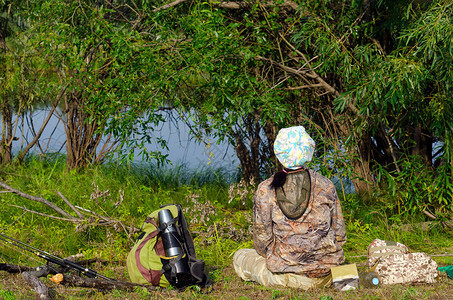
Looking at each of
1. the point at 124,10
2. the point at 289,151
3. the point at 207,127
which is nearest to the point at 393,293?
the point at 289,151

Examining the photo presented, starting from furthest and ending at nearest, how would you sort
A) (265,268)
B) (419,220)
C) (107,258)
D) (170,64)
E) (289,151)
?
(419,220)
(170,64)
(107,258)
(265,268)
(289,151)

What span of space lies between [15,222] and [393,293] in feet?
15.0

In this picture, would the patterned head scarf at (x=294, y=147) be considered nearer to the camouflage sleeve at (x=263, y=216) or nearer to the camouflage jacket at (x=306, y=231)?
the camouflage jacket at (x=306, y=231)

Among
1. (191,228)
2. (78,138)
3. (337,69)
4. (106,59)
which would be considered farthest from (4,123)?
(337,69)

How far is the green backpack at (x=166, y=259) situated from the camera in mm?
4168

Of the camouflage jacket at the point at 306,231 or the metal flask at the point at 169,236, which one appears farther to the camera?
the metal flask at the point at 169,236

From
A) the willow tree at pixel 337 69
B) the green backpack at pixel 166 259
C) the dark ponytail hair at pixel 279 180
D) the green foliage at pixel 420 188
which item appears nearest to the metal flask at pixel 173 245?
the green backpack at pixel 166 259

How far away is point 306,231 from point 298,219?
11 centimetres

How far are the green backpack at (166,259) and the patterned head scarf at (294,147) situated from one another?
3.35ft

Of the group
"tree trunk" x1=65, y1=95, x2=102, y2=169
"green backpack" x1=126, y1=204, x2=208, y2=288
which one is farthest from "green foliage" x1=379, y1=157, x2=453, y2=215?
"tree trunk" x1=65, y1=95, x2=102, y2=169

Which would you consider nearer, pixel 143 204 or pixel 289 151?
pixel 289 151

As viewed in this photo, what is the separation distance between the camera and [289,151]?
3.95m

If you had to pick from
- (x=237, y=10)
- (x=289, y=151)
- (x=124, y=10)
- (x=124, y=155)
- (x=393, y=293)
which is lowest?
(x=393, y=293)

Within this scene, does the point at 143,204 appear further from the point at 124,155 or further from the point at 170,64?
the point at 170,64
